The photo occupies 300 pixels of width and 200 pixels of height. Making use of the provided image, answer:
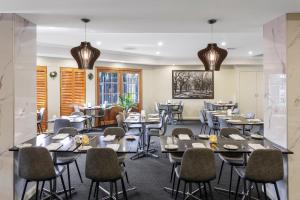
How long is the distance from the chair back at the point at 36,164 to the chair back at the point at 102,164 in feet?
1.49

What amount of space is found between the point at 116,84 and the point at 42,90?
2.88 m

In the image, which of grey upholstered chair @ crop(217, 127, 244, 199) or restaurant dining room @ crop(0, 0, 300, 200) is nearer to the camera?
restaurant dining room @ crop(0, 0, 300, 200)

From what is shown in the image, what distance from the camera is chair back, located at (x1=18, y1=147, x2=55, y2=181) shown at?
9.07 feet

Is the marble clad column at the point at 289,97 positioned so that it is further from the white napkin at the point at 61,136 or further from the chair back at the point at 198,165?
the white napkin at the point at 61,136

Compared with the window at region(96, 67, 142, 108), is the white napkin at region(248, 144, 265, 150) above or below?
below

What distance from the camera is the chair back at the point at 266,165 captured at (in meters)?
2.66

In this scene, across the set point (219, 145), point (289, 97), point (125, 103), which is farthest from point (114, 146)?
point (125, 103)

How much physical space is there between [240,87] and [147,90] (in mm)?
4134

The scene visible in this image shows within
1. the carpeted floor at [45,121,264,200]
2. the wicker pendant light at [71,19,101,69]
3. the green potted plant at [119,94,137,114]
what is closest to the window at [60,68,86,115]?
the green potted plant at [119,94,137,114]

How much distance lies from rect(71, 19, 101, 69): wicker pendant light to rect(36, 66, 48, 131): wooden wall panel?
4.98m

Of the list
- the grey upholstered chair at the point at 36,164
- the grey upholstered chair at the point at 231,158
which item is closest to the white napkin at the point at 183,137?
the grey upholstered chair at the point at 231,158

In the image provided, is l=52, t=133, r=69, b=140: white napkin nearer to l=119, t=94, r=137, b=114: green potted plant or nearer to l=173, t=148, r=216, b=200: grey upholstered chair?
l=173, t=148, r=216, b=200: grey upholstered chair

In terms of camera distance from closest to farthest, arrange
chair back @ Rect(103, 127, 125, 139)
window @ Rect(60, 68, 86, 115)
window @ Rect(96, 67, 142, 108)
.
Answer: chair back @ Rect(103, 127, 125, 139) < window @ Rect(60, 68, 86, 115) < window @ Rect(96, 67, 142, 108)

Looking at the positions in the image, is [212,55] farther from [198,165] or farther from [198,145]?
[198,165]
